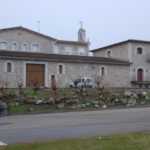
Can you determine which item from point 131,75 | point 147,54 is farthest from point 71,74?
point 147,54

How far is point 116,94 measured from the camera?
33.1 meters

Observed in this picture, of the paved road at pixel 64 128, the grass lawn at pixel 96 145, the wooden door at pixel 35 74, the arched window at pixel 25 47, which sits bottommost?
the paved road at pixel 64 128

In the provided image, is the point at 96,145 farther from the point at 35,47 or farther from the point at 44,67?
the point at 35,47

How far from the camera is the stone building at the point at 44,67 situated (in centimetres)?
4569

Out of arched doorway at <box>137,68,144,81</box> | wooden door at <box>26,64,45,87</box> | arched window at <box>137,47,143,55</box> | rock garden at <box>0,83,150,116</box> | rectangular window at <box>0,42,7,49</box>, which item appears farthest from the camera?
arched window at <box>137,47,143,55</box>

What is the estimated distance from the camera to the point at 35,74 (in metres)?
47.4

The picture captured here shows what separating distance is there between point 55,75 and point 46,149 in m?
40.1

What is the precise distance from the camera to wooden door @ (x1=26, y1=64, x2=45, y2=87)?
46.8 metres

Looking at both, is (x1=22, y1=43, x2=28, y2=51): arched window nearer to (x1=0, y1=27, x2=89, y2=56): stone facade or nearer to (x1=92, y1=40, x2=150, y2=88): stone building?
(x1=0, y1=27, x2=89, y2=56): stone facade

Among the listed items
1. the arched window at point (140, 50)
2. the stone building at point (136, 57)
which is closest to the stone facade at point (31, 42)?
the stone building at point (136, 57)

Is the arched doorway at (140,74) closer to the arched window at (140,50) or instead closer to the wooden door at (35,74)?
the arched window at (140,50)

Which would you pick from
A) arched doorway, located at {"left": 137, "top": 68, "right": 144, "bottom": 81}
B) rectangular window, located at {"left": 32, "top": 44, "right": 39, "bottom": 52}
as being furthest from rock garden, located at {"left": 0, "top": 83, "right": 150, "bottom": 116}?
rectangular window, located at {"left": 32, "top": 44, "right": 39, "bottom": 52}

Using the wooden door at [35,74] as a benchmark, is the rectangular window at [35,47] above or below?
above

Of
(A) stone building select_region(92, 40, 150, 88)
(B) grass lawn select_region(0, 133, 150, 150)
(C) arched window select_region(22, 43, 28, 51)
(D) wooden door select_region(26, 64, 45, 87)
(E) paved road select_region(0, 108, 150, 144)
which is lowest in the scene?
(E) paved road select_region(0, 108, 150, 144)
